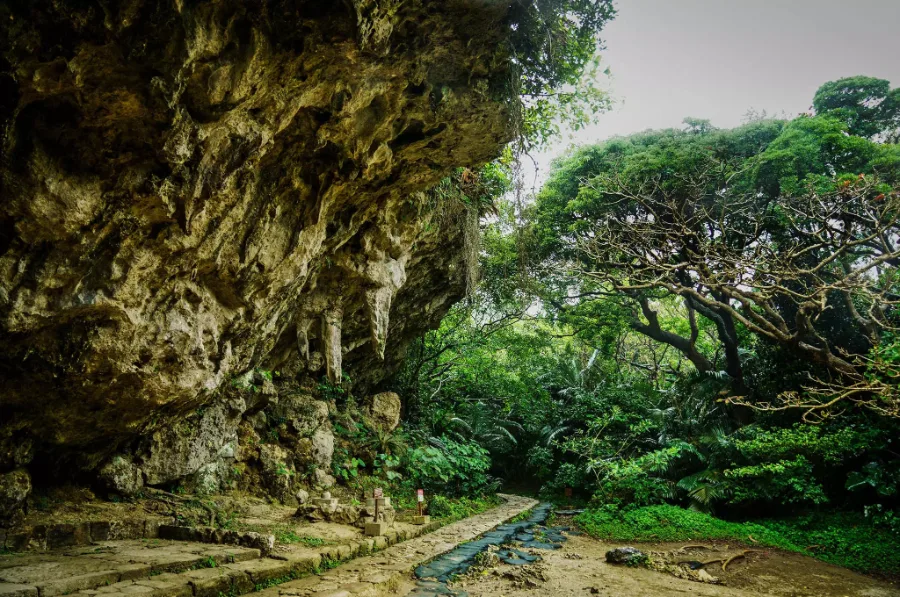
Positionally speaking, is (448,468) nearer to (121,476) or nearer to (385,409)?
(385,409)

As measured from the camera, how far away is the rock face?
3.38 m

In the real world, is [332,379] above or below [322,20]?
→ below

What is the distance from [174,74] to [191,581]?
4.12 metres

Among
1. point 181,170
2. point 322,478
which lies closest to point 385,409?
point 322,478

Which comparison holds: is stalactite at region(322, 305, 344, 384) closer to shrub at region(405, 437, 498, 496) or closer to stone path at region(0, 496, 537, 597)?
stone path at region(0, 496, 537, 597)

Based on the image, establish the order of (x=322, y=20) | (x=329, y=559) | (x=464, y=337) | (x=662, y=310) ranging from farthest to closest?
(x=662, y=310)
(x=464, y=337)
(x=329, y=559)
(x=322, y=20)

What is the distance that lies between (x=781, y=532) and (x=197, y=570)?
9741mm

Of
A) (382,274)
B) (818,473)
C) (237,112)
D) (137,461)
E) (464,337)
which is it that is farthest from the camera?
(464,337)

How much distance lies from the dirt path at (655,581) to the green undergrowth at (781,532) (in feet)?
1.89

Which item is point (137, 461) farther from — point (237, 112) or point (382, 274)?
point (237, 112)

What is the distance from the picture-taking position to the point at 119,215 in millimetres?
4125

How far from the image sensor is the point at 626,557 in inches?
285

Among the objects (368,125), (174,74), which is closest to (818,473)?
(368,125)

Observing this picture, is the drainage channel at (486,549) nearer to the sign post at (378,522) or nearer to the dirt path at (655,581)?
the dirt path at (655,581)
